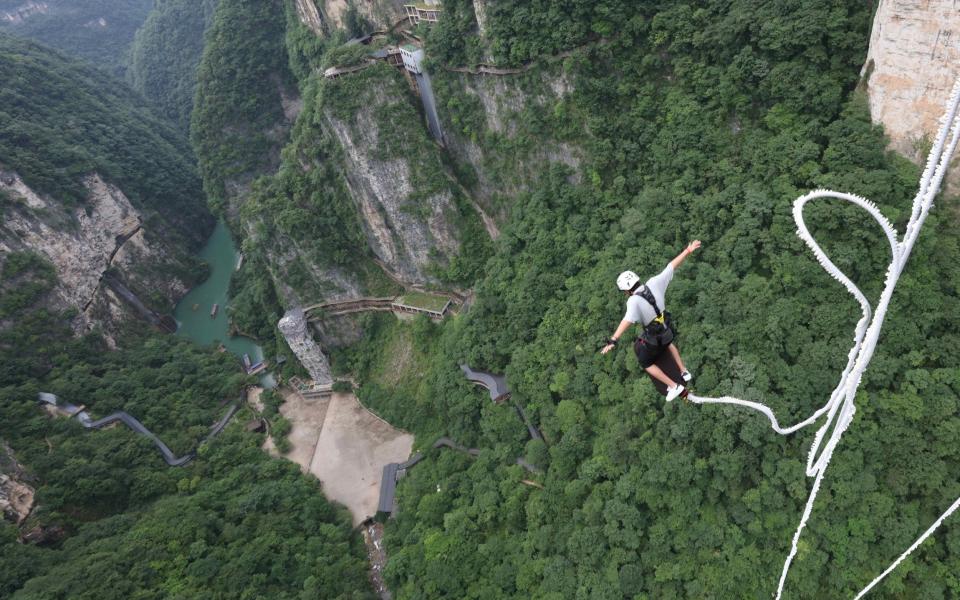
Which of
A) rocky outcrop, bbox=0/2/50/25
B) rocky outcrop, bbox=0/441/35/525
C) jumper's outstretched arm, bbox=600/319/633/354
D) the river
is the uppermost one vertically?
rocky outcrop, bbox=0/2/50/25

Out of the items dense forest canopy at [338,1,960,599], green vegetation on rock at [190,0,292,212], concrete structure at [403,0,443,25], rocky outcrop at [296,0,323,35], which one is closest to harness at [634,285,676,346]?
dense forest canopy at [338,1,960,599]

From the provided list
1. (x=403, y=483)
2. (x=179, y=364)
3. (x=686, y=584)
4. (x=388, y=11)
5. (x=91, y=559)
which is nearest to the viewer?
(x=686, y=584)

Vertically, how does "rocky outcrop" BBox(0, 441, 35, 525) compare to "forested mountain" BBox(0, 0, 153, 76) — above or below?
below

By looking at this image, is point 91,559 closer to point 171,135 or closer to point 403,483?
point 403,483

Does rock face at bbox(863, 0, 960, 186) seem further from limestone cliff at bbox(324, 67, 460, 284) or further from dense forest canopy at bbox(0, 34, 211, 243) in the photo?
dense forest canopy at bbox(0, 34, 211, 243)

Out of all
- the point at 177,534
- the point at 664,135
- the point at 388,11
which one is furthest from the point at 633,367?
the point at 388,11
